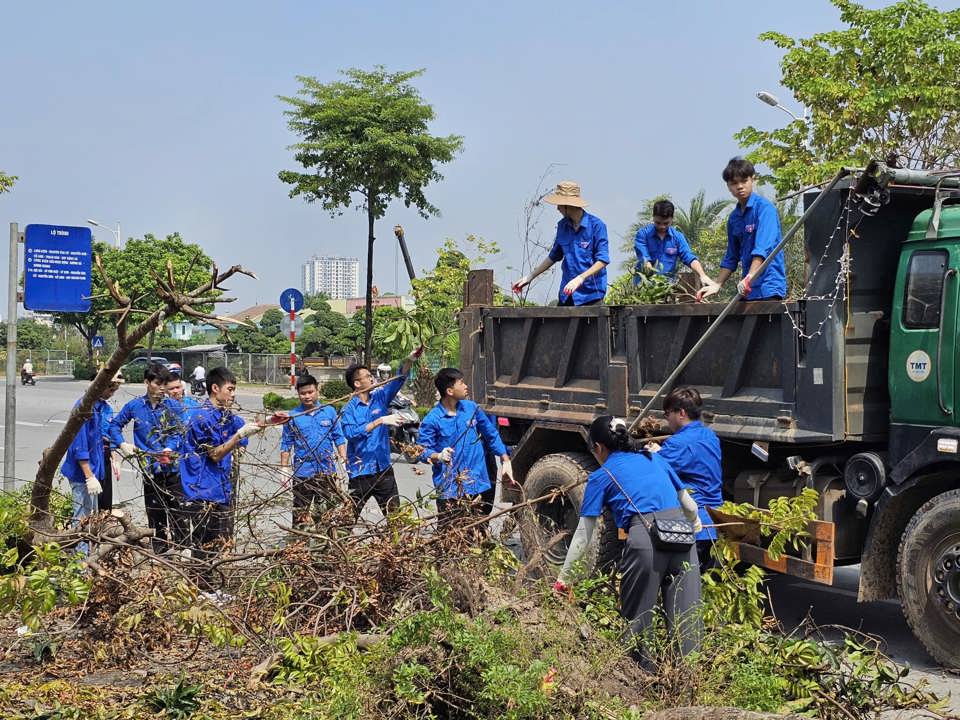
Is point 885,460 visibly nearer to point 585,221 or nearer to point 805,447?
point 805,447

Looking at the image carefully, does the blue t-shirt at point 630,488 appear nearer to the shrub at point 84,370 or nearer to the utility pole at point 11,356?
the utility pole at point 11,356

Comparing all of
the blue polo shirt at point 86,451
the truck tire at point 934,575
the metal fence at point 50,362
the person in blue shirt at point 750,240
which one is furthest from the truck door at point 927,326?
the metal fence at point 50,362

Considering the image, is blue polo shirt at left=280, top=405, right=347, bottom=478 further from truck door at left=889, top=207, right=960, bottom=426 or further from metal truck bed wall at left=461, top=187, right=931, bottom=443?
truck door at left=889, top=207, right=960, bottom=426

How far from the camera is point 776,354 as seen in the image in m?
7.14

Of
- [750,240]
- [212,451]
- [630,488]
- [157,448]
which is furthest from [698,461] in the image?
[157,448]

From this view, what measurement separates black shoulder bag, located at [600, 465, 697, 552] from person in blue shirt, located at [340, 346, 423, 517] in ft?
9.52

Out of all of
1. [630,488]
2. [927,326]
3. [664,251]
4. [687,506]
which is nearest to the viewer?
[630,488]

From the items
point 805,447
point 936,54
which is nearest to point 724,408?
point 805,447

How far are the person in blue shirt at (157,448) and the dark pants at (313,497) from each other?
0.71m

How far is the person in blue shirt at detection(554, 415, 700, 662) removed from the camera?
531 centimetres

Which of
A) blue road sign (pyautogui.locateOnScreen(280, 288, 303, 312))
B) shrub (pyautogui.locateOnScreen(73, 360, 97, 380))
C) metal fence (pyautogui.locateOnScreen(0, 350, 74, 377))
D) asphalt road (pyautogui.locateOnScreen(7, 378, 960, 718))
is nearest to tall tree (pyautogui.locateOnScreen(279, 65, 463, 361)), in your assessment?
blue road sign (pyautogui.locateOnScreen(280, 288, 303, 312))

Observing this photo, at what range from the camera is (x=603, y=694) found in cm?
446

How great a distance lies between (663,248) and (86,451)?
4.77 m

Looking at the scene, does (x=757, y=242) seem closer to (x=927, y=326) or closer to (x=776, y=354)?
(x=776, y=354)
